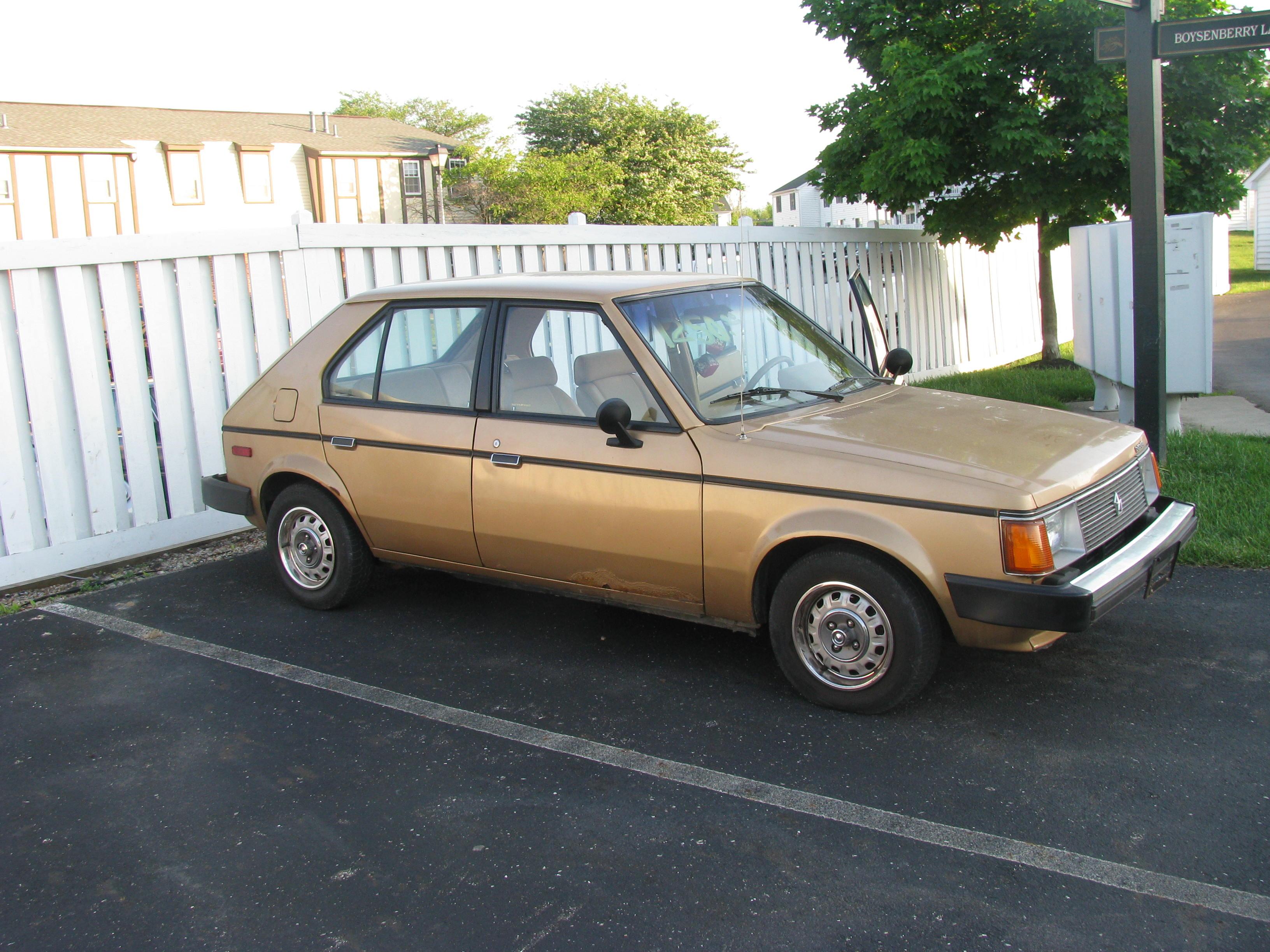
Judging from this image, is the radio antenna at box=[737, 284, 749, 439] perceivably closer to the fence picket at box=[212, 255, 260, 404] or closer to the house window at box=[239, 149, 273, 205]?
the fence picket at box=[212, 255, 260, 404]

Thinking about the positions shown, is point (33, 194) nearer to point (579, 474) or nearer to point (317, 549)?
point (317, 549)

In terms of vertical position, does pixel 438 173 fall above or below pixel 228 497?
above

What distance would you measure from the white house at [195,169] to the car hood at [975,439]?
35.8m

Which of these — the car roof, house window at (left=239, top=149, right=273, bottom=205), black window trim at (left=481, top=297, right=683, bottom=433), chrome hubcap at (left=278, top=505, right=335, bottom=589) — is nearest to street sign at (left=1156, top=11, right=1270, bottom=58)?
the car roof

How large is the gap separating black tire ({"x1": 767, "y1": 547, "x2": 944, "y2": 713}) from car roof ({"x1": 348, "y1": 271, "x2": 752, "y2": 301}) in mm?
1533

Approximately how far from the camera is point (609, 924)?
9.59 feet

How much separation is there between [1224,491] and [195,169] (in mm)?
43966

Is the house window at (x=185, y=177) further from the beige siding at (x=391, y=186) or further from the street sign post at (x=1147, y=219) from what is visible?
the street sign post at (x=1147, y=219)

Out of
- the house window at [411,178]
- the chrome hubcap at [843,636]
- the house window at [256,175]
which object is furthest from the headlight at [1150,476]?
the house window at [411,178]

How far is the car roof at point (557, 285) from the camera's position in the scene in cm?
480

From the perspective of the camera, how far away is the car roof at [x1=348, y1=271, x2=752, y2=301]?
480 centimetres

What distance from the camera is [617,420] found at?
4254mm

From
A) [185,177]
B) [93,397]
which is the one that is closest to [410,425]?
[93,397]

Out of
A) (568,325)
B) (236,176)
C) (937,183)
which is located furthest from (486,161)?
(568,325)
